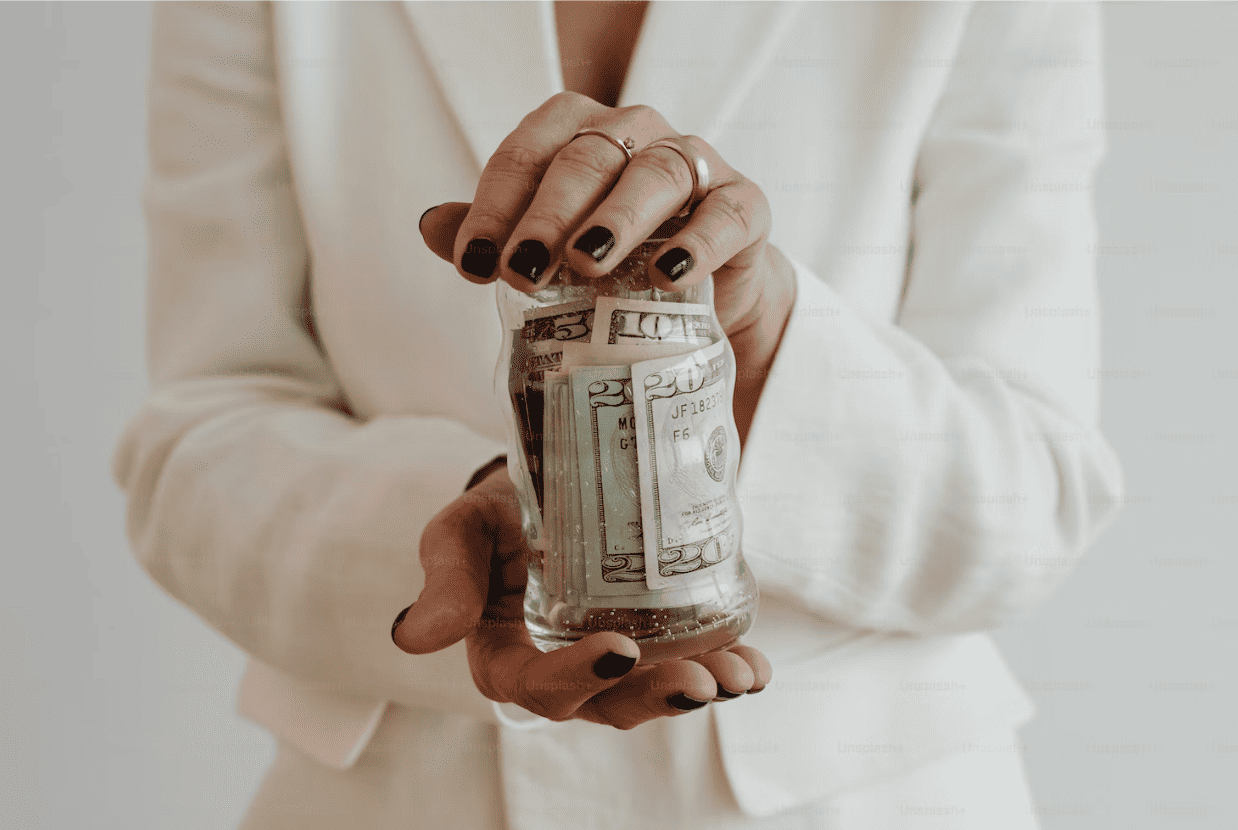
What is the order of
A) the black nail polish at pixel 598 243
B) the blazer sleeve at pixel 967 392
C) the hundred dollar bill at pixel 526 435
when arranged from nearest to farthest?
the black nail polish at pixel 598 243 < the hundred dollar bill at pixel 526 435 < the blazer sleeve at pixel 967 392

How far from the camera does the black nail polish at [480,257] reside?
1.18 ft

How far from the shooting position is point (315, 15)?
63cm

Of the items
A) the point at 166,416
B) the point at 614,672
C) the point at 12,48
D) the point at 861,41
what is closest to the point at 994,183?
the point at 861,41

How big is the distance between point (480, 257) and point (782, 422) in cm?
23

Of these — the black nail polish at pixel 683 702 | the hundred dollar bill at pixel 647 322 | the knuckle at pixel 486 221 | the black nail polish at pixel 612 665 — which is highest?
the knuckle at pixel 486 221

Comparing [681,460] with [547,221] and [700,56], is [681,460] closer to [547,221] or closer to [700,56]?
[547,221]

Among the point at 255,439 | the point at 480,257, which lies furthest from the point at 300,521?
the point at 480,257

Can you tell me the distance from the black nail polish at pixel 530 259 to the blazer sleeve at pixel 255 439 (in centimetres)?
25

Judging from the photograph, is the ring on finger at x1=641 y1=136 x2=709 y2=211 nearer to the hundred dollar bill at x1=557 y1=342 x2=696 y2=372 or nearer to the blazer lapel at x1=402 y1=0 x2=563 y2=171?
the hundred dollar bill at x1=557 y1=342 x2=696 y2=372

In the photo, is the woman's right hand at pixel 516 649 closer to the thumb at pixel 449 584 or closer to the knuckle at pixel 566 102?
the thumb at pixel 449 584

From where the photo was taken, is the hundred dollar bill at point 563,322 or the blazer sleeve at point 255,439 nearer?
the hundred dollar bill at point 563,322

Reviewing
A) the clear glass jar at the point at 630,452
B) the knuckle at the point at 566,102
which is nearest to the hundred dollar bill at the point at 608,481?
the clear glass jar at the point at 630,452

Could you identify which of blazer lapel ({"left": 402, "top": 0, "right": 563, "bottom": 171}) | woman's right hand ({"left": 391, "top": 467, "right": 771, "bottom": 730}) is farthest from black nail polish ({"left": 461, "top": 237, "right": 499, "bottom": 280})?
blazer lapel ({"left": 402, "top": 0, "right": 563, "bottom": 171})

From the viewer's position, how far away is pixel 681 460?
424 millimetres
